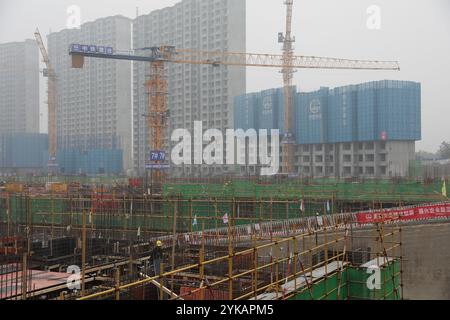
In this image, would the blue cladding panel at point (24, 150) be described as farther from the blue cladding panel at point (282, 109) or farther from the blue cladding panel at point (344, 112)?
the blue cladding panel at point (282, 109)

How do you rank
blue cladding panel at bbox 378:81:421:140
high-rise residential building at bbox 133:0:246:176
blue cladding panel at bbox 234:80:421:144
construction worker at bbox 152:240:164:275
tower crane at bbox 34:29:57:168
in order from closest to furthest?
1. construction worker at bbox 152:240:164:275
2. blue cladding panel at bbox 378:81:421:140
3. blue cladding panel at bbox 234:80:421:144
4. tower crane at bbox 34:29:57:168
5. high-rise residential building at bbox 133:0:246:176

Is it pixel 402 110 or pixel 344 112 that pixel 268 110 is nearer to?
pixel 344 112

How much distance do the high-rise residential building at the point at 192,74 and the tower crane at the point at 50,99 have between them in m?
8.81

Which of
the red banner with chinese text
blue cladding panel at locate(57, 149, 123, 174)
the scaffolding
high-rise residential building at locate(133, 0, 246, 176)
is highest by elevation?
high-rise residential building at locate(133, 0, 246, 176)

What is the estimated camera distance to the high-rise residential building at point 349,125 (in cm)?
3875

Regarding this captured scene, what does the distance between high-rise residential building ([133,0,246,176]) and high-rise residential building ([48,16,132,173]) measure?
172 centimetres

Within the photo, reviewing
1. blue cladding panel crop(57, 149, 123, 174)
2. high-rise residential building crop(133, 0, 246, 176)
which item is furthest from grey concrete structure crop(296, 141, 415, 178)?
blue cladding panel crop(57, 149, 123, 174)

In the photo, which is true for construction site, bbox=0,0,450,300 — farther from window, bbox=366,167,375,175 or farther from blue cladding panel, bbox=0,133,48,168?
blue cladding panel, bbox=0,133,48,168

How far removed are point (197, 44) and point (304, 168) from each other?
716 inches

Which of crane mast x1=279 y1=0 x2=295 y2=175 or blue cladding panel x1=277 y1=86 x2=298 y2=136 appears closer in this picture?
crane mast x1=279 y1=0 x2=295 y2=175

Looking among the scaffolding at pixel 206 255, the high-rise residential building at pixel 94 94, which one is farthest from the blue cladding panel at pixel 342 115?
the scaffolding at pixel 206 255

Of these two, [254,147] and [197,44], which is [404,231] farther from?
[197,44]

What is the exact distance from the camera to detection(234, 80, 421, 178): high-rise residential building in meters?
38.8
